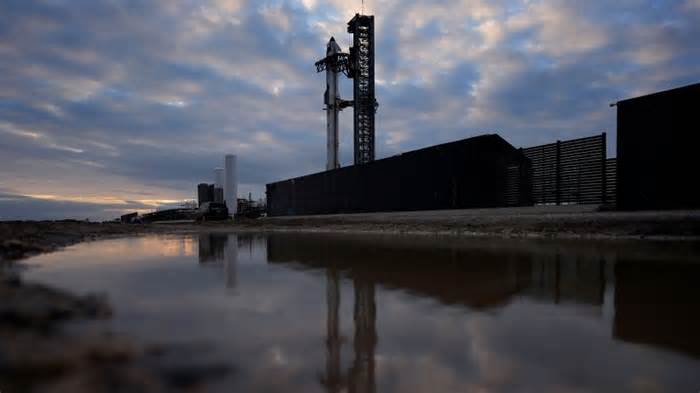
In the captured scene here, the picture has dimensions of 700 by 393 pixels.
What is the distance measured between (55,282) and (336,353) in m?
4.49

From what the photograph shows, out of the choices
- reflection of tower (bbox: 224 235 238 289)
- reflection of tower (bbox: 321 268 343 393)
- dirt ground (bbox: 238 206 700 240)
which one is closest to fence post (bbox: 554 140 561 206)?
dirt ground (bbox: 238 206 700 240)

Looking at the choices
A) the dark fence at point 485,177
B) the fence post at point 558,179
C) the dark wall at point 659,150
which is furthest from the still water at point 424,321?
the fence post at point 558,179

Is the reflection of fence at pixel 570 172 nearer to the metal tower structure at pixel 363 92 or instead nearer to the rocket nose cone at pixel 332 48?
the metal tower structure at pixel 363 92

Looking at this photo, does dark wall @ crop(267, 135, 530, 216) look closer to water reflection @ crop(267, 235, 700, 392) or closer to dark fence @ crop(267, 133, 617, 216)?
dark fence @ crop(267, 133, 617, 216)

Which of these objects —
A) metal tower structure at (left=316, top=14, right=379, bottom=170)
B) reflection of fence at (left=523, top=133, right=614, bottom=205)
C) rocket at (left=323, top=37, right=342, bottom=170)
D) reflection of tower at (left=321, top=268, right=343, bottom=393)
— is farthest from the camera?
rocket at (left=323, top=37, right=342, bottom=170)

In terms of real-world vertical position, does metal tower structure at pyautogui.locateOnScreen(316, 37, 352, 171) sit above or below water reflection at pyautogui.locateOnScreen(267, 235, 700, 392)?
above

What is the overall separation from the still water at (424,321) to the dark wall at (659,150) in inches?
271

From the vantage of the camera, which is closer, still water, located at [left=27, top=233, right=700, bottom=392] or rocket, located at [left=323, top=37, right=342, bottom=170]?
still water, located at [left=27, top=233, right=700, bottom=392]

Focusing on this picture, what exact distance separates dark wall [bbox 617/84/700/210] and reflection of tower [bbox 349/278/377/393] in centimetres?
1298

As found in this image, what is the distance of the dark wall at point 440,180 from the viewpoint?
18.4m

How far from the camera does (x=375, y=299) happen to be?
177 inches

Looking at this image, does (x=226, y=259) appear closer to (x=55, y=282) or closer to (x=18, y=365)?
(x=55, y=282)

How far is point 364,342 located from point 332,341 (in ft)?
0.91

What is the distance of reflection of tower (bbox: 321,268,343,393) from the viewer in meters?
2.36
